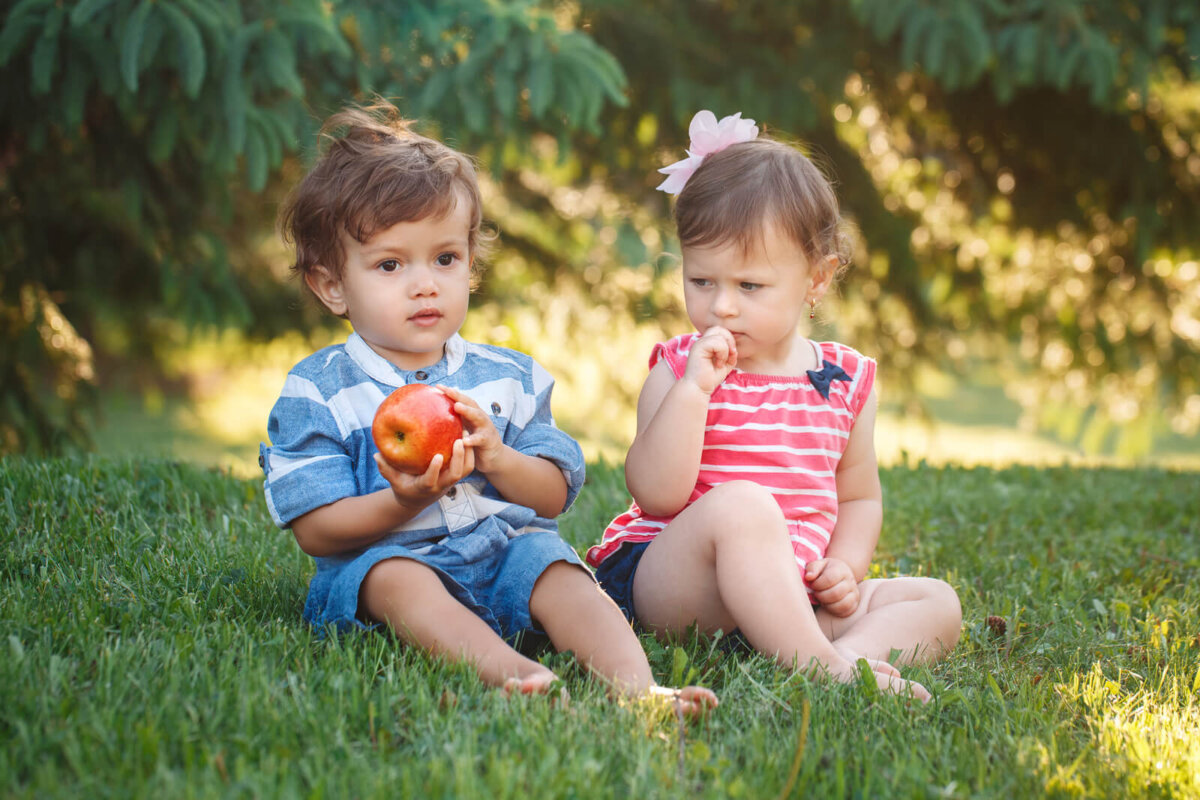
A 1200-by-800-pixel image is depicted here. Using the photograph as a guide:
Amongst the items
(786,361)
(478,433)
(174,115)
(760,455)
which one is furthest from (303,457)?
(174,115)

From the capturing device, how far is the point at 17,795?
61.4 inches

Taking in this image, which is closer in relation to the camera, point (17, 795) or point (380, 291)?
point (17, 795)

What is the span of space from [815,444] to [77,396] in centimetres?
420

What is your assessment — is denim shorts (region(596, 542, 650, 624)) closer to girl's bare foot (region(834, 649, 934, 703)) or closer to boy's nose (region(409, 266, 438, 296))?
girl's bare foot (region(834, 649, 934, 703))

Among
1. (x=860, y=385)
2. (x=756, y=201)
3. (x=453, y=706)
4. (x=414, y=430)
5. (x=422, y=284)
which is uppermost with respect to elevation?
(x=756, y=201)

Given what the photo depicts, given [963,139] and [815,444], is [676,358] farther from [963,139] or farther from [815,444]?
[963,139]

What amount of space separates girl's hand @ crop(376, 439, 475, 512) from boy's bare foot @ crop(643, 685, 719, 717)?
592 millimetres

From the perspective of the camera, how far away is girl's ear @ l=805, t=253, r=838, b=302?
259 centimetres

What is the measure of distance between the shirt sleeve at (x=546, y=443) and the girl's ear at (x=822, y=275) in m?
0.70

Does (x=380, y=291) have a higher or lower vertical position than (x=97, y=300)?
higher

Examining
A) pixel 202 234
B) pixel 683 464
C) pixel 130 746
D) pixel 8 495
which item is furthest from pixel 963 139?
pixel 130 746

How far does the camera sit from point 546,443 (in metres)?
2.53

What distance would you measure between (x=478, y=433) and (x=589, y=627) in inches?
19.0

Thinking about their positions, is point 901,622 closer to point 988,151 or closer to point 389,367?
point 389,367
